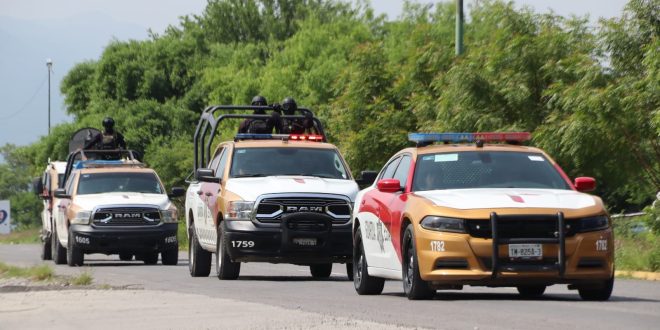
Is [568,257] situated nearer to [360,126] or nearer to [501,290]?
[501,290]

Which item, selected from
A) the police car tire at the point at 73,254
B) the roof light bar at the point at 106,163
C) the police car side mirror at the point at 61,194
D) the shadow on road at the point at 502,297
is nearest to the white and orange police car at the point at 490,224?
the shadow on road at the point at 502,297

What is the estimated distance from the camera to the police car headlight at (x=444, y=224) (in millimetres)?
15078

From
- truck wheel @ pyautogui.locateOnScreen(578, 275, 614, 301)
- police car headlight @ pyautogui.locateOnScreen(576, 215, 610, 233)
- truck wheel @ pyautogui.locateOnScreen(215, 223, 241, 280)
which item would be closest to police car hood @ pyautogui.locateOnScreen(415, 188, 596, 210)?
police car headlight @ pyautogui.locateOnScreen(576, 215, 610, 233)

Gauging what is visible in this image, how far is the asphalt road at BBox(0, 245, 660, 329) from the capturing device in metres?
13.1

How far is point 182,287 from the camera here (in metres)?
20.4

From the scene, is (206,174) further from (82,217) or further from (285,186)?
(82,217)

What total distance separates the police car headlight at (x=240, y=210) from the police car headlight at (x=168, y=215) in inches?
338

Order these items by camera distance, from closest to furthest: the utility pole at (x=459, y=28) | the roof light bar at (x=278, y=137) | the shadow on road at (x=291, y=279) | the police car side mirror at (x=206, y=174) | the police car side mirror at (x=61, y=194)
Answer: the police car side mirror at (x=206, y=174) → the shadow on road at (x=291, y=279) → the roof light bar at (x=278, y=137) → the police car side mirror at (x=61, y=194) → the utility pole at (x=459, y=28)

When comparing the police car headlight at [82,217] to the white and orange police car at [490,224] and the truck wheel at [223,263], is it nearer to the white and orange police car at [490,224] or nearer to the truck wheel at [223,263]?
the truck wheel at [223,263]

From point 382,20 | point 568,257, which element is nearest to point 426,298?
point 568,257

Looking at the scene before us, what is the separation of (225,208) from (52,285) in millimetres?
2775

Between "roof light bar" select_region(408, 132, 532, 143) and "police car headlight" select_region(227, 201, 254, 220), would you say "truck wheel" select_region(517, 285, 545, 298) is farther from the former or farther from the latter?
"police car headlight" select_region(227, 201, 254, 220)

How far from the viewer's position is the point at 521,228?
15.1 meters

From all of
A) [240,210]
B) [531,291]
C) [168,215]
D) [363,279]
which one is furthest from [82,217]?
[531,291]
